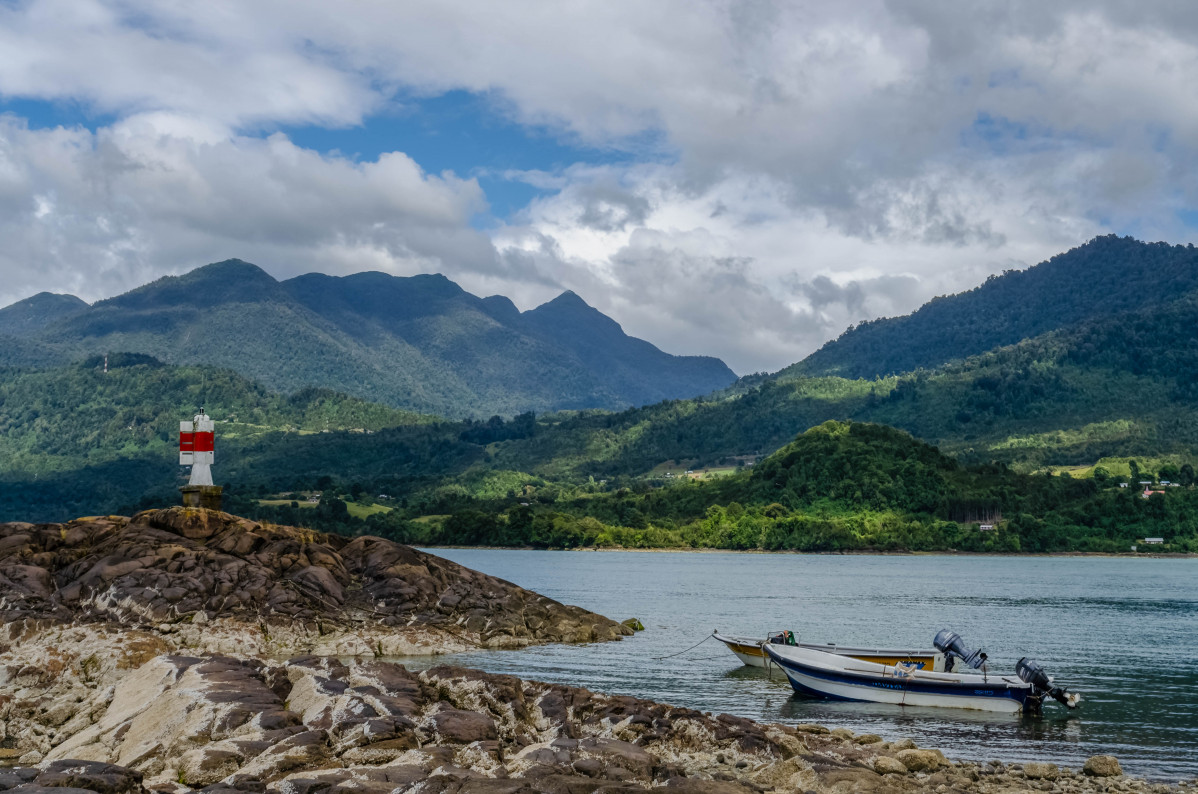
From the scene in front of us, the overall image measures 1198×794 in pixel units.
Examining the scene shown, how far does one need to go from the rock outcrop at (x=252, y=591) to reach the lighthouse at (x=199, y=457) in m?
0.82

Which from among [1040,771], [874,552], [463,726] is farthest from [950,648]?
[874,552]

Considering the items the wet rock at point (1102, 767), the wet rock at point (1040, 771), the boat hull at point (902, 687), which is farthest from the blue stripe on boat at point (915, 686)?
the wet rock at point (1040, 771)

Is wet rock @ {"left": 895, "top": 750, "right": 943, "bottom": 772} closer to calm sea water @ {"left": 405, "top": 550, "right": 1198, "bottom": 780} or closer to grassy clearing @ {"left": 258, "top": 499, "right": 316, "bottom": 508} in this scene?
calm sea water @ {"left": 405, "top": 550, "right": 1198, "bottom": 780}

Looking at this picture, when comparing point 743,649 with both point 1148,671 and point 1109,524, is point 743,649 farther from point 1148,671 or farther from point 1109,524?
point 1109,524

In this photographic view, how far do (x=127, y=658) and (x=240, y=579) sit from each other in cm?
855

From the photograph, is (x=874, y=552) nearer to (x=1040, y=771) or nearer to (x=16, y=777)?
(x=1040, y=771)

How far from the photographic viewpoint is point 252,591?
39125 millimetres

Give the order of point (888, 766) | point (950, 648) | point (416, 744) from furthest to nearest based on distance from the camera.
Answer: point (950, 648) → point (888, 766) → point (416, 744)

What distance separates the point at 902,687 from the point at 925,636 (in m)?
26.0

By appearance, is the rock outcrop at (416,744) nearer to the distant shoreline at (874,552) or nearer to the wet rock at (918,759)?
the wet rock at (918,759)

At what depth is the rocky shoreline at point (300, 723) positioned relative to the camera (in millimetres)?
Answer: 19172

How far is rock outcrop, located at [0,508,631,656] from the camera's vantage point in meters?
36.4

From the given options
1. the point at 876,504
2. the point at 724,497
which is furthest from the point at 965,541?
the point at 724,497

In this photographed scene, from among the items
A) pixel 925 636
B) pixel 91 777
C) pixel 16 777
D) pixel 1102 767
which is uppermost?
pixel 91 777
